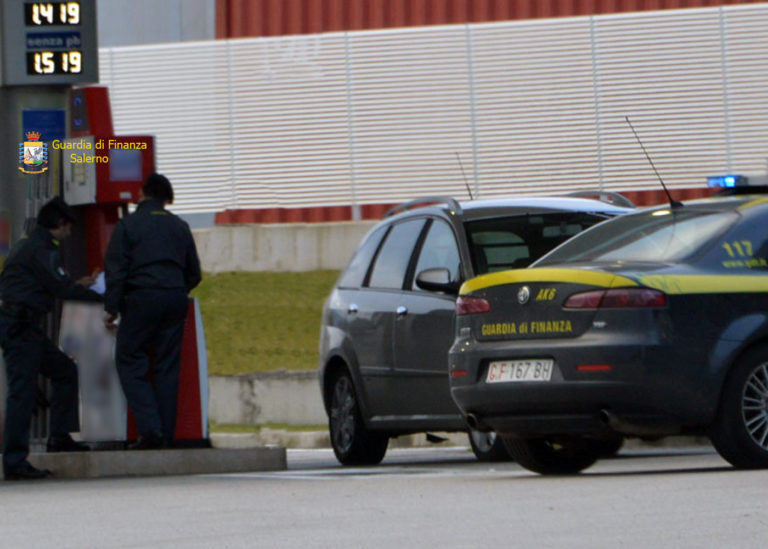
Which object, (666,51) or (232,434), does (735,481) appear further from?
(666,51)

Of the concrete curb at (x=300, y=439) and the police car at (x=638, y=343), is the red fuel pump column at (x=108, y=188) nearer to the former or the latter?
the police car at (x=638, y=343)

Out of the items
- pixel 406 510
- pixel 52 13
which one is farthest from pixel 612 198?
pixel 406 510

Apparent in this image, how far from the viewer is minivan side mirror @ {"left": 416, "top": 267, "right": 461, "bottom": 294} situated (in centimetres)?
1087

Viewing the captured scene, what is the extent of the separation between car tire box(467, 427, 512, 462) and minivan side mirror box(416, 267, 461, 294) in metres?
0.97

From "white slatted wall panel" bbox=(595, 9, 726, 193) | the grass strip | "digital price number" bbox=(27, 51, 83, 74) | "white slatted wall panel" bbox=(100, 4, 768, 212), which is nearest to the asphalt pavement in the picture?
"digital price number" bbox=(27, 51, 83, 74)

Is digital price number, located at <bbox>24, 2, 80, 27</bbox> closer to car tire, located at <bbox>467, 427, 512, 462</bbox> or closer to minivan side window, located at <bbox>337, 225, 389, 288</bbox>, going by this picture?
minivan side window, located at <bbox>337, 225, 389, 288</bbox>

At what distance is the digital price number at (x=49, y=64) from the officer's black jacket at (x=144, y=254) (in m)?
1.94

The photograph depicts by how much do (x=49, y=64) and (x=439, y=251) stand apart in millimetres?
3266

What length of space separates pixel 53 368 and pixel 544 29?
2036 cm

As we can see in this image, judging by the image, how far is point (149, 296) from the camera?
11281mm

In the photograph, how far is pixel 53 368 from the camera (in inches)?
446

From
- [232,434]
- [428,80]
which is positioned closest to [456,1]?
[428,80]

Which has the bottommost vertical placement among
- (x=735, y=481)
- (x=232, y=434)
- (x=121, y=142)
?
(x=232, y=434)

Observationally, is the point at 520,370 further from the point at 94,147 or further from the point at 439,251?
the point at 94,147
